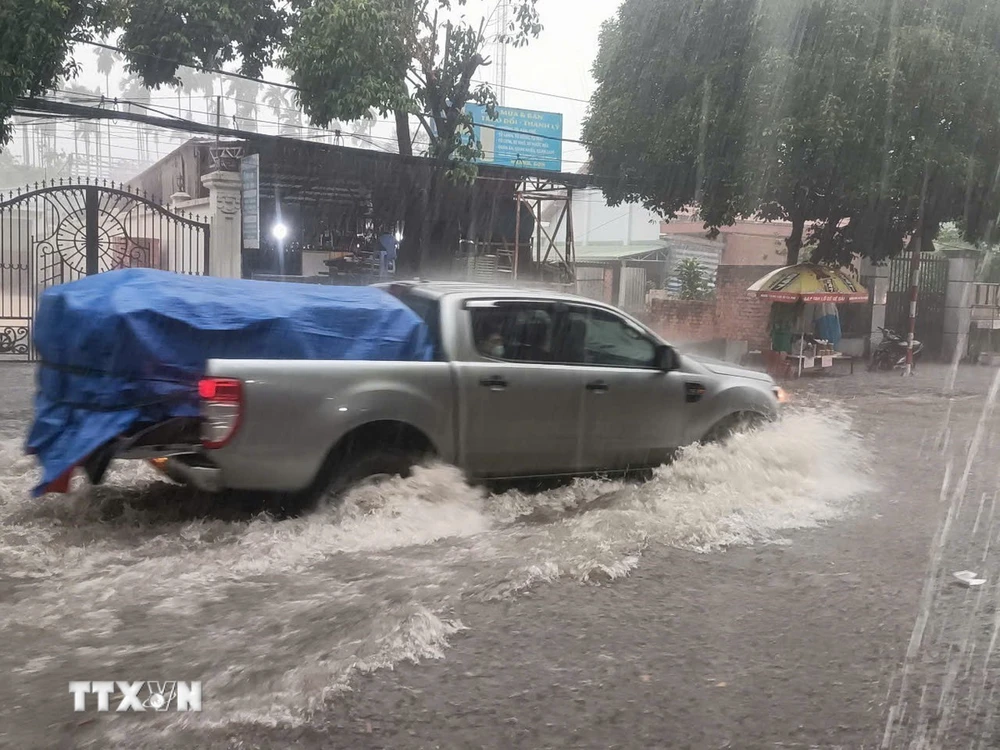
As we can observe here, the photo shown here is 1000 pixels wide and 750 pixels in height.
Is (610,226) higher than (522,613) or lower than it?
higher

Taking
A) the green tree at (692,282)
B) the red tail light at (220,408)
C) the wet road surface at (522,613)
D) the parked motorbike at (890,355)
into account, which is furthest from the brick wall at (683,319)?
the red tail light at (220,408)

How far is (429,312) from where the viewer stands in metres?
6.24

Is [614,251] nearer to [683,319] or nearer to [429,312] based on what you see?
[683,319]

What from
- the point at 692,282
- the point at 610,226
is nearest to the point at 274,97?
the point at 610,226

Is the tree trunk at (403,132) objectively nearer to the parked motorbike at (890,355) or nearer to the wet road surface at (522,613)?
the parked motorbike at (890,355)

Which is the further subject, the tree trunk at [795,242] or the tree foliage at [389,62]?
the tree trunk at [795,242]

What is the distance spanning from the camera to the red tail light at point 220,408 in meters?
5.03

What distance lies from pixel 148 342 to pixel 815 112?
42.4 ft

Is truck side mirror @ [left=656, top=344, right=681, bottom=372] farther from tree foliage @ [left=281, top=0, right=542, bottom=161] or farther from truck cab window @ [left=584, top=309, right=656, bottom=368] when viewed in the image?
tree foliage @ [left=281, top=0, right=542, bottom=161]

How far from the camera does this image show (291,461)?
5316mm

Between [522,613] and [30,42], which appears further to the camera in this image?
[30,42]

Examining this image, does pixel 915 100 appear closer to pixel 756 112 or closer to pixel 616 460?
pixel 756 112

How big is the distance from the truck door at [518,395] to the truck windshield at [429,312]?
187 mm

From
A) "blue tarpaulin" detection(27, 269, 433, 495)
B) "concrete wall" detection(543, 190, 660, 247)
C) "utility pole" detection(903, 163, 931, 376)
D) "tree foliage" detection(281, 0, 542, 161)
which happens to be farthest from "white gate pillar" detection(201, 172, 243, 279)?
"concrete wall" detection(543, 190, 660, 247)
